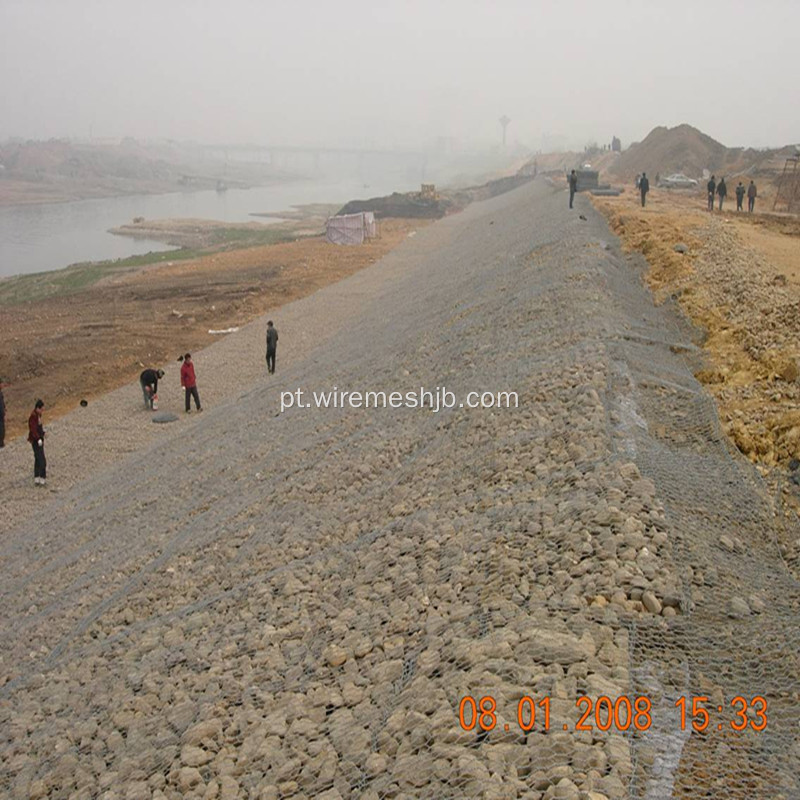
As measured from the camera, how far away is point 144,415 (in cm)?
1518

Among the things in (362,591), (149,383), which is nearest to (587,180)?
(149,383)

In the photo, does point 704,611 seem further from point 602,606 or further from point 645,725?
point 645,725

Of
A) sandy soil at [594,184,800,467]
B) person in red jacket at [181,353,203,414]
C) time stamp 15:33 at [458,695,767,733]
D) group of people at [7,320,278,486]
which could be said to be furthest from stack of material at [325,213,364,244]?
time stamp 15:33 at [458,695,767,733]

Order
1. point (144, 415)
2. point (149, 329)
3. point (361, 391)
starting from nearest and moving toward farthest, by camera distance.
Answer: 1. point (361, 391)
2. point (144, 415)
3. point (149, 329)

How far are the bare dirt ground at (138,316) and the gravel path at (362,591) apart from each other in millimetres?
7030


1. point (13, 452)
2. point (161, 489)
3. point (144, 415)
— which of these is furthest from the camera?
point (144, 415)

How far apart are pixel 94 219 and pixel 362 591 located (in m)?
82.9

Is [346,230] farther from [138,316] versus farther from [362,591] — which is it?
[362,591]

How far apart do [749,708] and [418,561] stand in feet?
8.89

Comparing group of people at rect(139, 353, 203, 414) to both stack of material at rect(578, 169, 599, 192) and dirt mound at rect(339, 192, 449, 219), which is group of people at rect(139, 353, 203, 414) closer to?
stack of material at rect(578, 169, 599, 192)

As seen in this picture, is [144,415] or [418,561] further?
[144,415]

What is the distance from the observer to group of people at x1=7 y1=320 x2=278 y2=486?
1194cm

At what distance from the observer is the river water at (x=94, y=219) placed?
5059 centimetres

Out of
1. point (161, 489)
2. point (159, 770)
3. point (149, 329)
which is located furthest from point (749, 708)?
point (149, 329)
